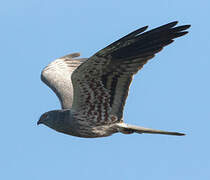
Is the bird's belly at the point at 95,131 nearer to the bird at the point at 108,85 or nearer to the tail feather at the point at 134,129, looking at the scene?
the bird at the point at 108,85

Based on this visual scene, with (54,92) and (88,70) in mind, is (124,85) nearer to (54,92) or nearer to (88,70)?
(88,70)

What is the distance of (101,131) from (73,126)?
1.90ft

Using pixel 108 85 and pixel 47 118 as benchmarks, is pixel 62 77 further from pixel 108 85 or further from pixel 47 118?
pixel 108 85

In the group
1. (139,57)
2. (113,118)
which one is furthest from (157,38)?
(113,118)

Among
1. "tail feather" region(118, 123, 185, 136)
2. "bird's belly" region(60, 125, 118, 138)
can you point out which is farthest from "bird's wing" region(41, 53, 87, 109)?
"tail feather" region(118, 123, 185, 136)

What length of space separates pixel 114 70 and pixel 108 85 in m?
0.39

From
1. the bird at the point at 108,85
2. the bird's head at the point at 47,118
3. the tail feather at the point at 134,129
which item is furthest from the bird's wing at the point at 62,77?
the tail feather at the point at 134,129

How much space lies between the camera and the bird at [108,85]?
10156mm

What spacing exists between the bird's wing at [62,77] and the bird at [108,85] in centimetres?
113

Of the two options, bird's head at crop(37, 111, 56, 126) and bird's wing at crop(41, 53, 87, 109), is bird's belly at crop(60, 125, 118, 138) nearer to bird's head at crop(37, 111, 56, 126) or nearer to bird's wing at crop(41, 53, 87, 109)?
bird's head at crop(37, 111, 56, 126)

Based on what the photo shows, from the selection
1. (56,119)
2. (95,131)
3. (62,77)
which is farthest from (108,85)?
(62,77)

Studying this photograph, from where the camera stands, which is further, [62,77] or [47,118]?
[62,77]

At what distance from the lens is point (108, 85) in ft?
35.6

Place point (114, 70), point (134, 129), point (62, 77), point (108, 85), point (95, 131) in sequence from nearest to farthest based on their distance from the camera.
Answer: point (114, 70)
point (108, 85)
point (134, 129)
point (95, 131)
point (62, 77)
